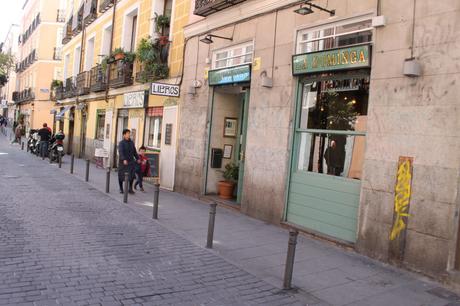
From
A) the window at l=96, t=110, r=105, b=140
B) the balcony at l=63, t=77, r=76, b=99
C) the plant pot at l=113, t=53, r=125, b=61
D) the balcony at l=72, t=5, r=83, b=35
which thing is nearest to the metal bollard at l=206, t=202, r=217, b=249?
the plant pot at l=113, t=53, r=125, b=61

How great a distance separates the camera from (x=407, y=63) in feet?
20.7

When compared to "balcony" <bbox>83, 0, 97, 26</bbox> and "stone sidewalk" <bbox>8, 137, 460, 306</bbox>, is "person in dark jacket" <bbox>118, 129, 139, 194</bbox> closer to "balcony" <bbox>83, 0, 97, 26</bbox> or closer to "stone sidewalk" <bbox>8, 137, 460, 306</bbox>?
"stone sidewalk" <bbox>8, 137, 460, 306</bbox>

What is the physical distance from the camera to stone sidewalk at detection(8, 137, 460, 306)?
5.26 meters

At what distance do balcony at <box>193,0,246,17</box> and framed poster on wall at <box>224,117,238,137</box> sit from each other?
2.80m

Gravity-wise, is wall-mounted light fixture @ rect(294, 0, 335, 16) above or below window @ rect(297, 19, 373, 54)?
above

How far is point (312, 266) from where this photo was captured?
632 centimetres

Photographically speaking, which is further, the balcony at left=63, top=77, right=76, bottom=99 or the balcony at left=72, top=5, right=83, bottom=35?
the balcony at left=63, top=77, right=76, bottom=99

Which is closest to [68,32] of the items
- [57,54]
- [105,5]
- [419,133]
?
[105,5]

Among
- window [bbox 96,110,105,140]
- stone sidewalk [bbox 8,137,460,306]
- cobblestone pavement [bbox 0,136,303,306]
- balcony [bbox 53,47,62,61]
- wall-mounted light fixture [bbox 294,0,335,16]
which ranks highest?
balcony [bbox 53,47,62,61]

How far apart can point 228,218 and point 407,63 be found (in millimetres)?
4854

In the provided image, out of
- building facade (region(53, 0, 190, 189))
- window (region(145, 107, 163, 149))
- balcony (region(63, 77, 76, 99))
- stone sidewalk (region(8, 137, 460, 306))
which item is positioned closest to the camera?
stone sidewalk (region(8, 137, 460, 306))

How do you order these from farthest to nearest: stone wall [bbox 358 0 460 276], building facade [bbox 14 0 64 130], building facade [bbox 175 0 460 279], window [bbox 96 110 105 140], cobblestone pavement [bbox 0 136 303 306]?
1. building facade [bbox 14 0 64 130]
2. window [bbox 96 110 105 140]
3. building facade [bbox 175 0 460 279]
4. stone wall [bbox 358 0 460 276]
5. cobblestone pavement [bbox 0 136 303 306]

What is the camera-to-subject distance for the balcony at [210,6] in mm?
10656

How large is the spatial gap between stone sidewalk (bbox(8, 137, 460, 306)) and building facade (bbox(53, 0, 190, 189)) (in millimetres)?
5041
